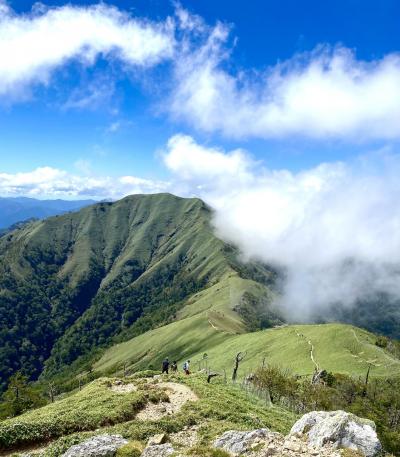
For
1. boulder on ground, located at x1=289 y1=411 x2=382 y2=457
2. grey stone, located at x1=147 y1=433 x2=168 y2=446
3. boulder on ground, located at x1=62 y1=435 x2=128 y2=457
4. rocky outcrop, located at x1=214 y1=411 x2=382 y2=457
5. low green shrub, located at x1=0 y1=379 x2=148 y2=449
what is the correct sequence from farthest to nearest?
low green shrub, located at x1=0 y1=379 x2=148 y2=449 < grey stone, located at x1=147 y1=433 x2=168 y2=446 < boulder on ground, located at x1=62 y1=435 x2=128 y2=457 < boulder on ground, located at x1=289 y1=411 x2=382 y2=457 < rocky outcrop, located at x1=214 y1=411 x2=382 y2=457

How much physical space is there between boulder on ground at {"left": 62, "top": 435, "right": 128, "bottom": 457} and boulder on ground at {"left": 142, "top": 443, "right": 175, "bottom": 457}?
9.70 ft

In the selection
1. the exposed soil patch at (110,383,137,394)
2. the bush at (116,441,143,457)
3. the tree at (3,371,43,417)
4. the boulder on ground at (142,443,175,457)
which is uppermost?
the boulder on ground at (142,443,175,457)

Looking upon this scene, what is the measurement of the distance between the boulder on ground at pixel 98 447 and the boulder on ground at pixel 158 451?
9.70 feet

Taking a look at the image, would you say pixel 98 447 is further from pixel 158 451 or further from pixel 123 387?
pixel 123 387

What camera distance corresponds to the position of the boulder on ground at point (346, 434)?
3018 centimetres

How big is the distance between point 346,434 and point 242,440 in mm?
8050

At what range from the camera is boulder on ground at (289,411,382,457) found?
30184 mm

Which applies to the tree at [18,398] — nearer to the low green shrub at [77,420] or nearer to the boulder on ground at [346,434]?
the low green shrub at [77,420]

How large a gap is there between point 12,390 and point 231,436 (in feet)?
383

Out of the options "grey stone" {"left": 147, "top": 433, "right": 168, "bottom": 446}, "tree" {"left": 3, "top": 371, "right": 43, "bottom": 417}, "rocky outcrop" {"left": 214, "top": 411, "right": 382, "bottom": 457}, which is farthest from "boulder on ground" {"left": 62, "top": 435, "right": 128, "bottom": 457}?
"tree" {"left": 3, "top": 371, "right": 43, "bottom": 417}

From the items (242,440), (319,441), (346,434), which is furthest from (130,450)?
(346,434)

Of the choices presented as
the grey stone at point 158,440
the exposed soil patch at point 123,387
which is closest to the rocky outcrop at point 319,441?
the grey stone at point 158,440

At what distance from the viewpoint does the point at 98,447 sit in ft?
113

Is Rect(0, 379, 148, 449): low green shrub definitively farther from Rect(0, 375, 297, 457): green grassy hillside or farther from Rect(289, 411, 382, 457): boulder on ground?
Rect(289, 411, 382, 457): boulder on ground
